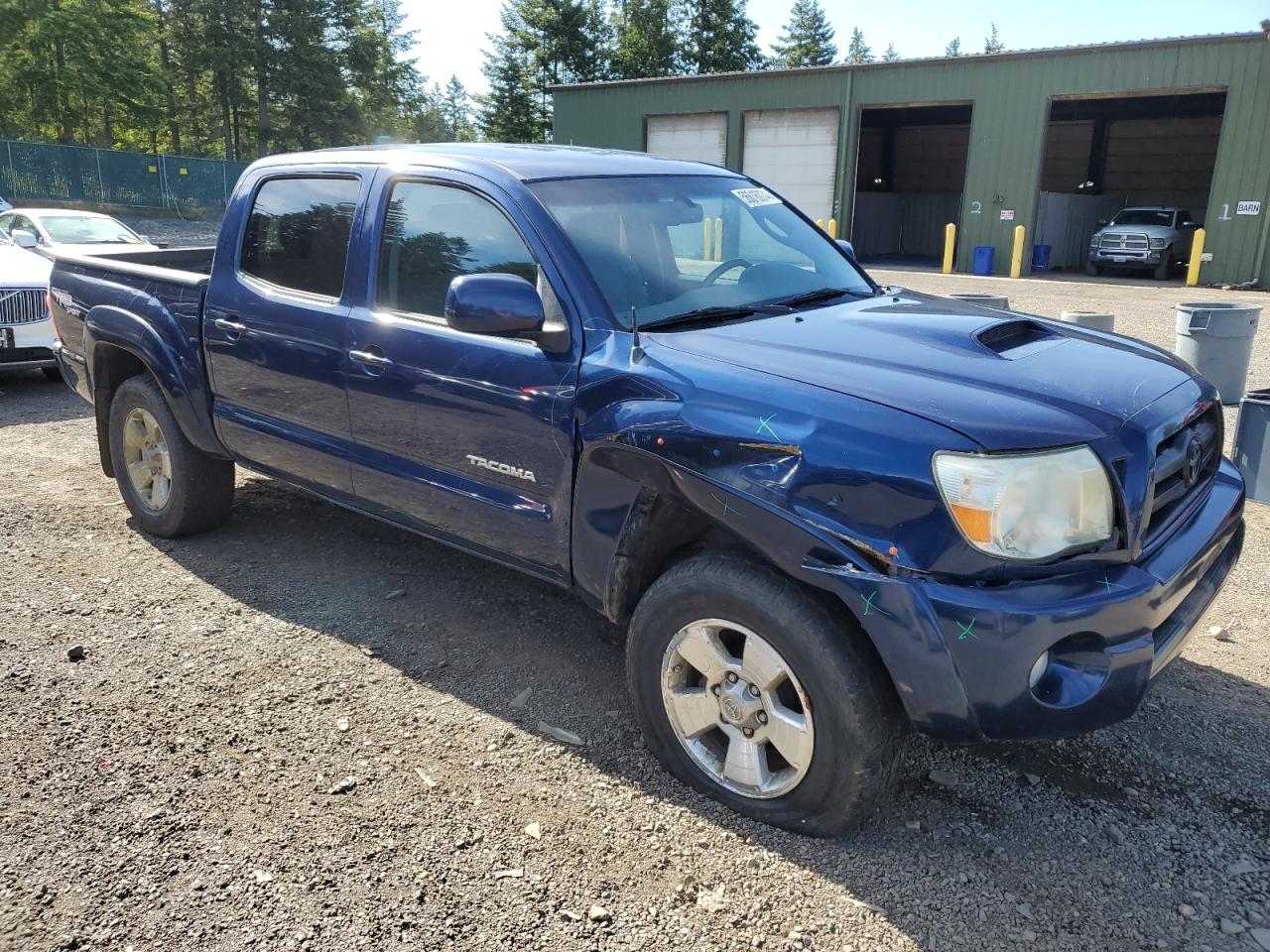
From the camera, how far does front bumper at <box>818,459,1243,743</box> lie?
2.31m

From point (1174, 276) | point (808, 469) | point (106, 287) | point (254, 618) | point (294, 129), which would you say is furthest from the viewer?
point (294, 129)

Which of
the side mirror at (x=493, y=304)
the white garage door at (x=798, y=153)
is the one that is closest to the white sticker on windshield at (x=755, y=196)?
the side mirror at (x=493, y=304)

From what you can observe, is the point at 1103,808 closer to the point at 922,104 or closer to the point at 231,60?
the point at 922,104

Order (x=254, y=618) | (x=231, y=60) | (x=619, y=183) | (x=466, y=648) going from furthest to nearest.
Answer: (x=231, y=60) → (x=254, y=618) → (x=466, y=648) → (x=619, y=183)

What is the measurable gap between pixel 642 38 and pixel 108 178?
31151 millimetres

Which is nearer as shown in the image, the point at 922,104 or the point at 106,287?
the point at 106,287

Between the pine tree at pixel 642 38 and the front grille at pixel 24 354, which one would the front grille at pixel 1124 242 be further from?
the pine tree at pixel 642 38

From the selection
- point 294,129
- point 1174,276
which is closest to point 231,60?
point 294,129

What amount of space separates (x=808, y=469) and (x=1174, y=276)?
26773mm

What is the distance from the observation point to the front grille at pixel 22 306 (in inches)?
330

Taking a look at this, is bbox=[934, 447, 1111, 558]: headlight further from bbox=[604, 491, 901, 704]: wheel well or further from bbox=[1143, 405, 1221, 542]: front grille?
bbox=[604, 491, 901, 704]: wheel well

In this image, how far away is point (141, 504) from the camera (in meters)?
5.11

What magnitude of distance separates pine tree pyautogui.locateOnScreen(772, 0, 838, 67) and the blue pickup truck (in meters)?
72.8

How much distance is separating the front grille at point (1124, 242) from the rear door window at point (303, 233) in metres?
24.7
